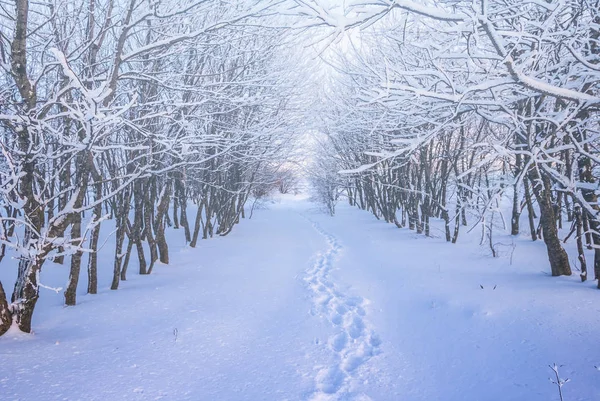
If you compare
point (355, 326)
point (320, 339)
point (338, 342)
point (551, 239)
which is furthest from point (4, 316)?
point (551, 239)

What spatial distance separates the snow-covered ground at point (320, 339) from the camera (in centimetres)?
288

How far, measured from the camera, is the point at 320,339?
156 inches

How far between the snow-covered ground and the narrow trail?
2cm

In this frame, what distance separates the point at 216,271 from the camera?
7.41 m

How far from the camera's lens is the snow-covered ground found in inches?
113

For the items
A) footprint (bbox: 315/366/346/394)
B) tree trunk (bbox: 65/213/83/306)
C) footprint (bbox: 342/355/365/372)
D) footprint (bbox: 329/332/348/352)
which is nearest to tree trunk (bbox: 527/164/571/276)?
footprint (bbox: 329/332/348/352)

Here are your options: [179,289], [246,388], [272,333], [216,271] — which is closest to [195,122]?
[216,271]

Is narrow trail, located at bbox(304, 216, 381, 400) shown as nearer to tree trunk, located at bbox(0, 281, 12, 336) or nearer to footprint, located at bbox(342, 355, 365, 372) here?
footprint, located at bbox(342, 355, 365, 372)

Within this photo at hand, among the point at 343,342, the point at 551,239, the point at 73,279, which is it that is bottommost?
the point at 343,342

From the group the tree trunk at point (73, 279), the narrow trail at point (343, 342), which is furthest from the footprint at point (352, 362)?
the tree trunk at point (73, 279)

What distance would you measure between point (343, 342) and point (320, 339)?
0.27 meters

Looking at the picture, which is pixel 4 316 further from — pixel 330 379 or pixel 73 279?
pixel 330 379

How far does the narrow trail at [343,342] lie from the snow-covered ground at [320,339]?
18mm

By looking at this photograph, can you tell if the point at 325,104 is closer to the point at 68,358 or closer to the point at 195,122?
the point at 195,122
